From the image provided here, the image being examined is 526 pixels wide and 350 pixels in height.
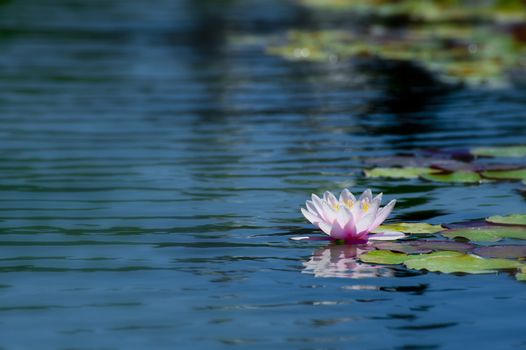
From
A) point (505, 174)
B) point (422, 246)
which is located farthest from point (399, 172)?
point (422, 246)

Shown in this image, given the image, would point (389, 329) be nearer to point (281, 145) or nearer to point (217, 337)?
point (217, 337)

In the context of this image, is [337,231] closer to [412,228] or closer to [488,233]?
[412,228]

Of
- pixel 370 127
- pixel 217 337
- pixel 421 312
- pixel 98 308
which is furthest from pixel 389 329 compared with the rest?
pixel 370 127

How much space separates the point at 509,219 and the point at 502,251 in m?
0.32

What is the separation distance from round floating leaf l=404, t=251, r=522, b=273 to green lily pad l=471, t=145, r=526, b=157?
149cm

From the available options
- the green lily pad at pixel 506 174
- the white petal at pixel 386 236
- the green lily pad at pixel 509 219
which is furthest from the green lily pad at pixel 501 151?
the white petal at pixel 386 236

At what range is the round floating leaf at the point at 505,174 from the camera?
13.2ft

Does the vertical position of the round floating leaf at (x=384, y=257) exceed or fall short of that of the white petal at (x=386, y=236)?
it falls short

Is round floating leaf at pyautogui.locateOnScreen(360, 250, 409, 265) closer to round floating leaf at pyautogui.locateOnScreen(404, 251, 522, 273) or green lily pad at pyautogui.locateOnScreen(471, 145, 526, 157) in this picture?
round floating leaf at pyautogui.locateOnScreen(404, 251, 522, 273)

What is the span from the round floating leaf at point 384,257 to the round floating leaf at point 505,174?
3.70 ft

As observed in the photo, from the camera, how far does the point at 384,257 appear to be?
2.96 meters

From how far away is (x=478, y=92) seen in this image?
258 inches

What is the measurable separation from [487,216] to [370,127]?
6.52 ft

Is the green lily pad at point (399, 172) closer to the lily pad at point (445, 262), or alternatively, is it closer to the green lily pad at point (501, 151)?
the green lily pad at point (501, 151)
